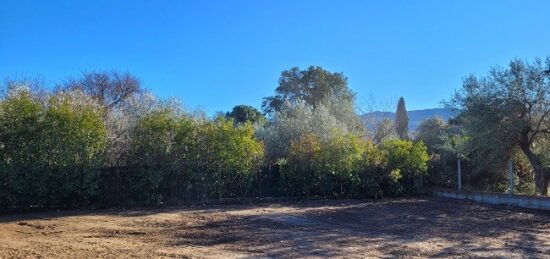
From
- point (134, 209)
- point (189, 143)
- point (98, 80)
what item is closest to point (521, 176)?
point (189, 143)

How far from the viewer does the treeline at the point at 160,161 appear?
1326cm

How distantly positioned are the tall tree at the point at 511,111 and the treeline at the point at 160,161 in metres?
2.93

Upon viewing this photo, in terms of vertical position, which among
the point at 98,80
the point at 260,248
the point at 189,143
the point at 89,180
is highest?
the point at 98,80

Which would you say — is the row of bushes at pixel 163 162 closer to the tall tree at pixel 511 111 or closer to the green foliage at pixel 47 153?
the green foliage at pixel 47 153

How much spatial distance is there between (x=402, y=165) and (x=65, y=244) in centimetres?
1244

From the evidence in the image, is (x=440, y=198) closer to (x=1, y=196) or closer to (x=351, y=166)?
(x=351, y=166)

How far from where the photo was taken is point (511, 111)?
14547mm

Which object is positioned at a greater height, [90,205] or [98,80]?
[98,80]

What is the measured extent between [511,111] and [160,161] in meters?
10.9

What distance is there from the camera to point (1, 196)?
12.9 metres

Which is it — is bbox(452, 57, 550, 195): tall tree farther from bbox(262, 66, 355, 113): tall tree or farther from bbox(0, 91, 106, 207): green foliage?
bbox(262, 66, 355, 113): tall tree

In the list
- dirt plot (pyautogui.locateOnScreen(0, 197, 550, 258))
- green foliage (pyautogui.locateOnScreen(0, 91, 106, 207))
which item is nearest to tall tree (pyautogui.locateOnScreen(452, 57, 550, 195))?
dirt plot (pyautogui.locateOnScreen(0, 197, 550, 258))

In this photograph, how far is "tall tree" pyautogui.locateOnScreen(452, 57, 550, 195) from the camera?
47.3ft

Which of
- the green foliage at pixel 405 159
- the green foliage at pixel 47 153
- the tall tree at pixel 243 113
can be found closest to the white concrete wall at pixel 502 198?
the green foliage at pixel 405 159
